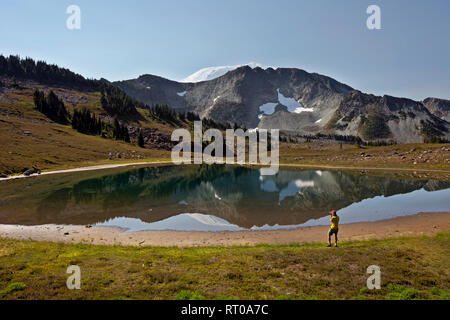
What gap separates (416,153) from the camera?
97.4m

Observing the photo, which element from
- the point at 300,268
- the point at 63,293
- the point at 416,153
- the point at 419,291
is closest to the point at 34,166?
the point at 63,293

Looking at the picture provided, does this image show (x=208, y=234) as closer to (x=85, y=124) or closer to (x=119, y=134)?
(x=119, y=134)

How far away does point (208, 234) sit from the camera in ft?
82.2

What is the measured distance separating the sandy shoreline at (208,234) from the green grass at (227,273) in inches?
157

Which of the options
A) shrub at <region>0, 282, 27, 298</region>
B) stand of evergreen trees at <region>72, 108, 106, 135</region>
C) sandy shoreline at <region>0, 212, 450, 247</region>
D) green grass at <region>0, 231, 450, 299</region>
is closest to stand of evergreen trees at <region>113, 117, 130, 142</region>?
stand of evergreen trees at <region>72, 108, 106, 135</region>

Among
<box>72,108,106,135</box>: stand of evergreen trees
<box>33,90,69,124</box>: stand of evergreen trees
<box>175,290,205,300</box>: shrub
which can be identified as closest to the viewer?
<box>175,290,205,300</box>: shrub

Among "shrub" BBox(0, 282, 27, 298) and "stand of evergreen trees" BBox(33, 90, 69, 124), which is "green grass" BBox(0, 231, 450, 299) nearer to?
"shrub" BBox(0, 282, 27, 298)

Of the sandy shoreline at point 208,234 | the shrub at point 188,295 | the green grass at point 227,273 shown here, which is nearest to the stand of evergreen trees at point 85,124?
the sandy shoreline at point 208,234

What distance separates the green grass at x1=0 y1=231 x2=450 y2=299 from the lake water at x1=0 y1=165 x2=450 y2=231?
11271 mm

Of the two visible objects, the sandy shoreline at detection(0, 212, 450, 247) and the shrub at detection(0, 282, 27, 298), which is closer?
the shrub at detection(0, 282, 27, 298)

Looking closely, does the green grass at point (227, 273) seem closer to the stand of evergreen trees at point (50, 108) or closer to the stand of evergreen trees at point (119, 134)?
the stand of evergreen trees at point (119, 134)

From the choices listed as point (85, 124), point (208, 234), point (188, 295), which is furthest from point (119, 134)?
point (188, 295)

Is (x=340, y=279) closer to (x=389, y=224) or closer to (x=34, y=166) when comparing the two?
(x=389, y=224)

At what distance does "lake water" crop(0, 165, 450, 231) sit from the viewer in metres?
29.5
